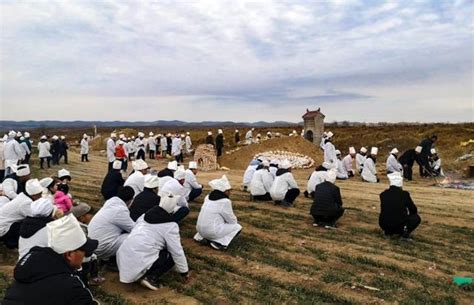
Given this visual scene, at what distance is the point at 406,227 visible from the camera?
8312mm

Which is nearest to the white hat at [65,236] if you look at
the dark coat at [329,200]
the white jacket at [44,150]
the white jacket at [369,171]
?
the dark coat at [329,200]

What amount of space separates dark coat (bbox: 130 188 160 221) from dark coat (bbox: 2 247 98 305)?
12.1ft

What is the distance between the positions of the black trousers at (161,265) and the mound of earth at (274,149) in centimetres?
1686

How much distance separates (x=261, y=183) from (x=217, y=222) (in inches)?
174

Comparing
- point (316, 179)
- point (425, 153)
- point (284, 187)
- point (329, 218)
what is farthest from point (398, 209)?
point (425, 153)

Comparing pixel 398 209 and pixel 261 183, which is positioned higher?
pixel 398 209

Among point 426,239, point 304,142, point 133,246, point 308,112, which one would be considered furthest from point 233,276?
point 308,112

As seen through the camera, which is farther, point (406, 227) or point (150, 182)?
point (406, 227)

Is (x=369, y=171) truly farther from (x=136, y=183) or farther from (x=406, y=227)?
(x=136, y=183)

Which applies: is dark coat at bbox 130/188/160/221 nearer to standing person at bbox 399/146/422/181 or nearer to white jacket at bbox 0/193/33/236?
white jacket at bbox 0/193/33/236

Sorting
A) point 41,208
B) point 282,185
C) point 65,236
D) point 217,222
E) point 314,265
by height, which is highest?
point 65,236

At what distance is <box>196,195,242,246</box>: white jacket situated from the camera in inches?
290

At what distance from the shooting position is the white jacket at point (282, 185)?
10.9 metres

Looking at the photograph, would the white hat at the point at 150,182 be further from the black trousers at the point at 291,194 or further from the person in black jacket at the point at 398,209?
the black trousers at the point at 291,194
